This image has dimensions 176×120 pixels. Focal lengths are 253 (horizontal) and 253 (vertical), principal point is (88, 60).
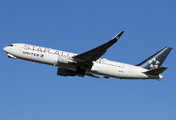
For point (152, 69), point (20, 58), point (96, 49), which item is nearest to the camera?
point (96, 49)

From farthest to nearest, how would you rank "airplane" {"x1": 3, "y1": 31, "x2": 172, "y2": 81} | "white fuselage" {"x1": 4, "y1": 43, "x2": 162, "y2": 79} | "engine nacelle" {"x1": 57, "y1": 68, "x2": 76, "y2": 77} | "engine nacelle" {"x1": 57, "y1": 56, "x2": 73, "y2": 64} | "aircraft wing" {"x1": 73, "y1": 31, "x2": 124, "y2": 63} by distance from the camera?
"engine nacelle" {"x1": 57, "y1": 68, "x2": 76, "y2": 77} < "white fuselage" {"x1": 4, "y1": 43, "x2": 162, "y2": 79} < "airplane" {"x1": 3, "y1": 31, "x2": 172, "y2": 81} < "engine nacelle" {"x1": 57, "y1": 56, "x2": 73, "y2": 64} < "aircraft wing" {"x1": 73, "y1": 31, "x2": 124, "y2": 63}

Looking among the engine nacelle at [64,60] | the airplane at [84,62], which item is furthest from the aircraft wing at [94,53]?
the engine nacelle at [64,60]

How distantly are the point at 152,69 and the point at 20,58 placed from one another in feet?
73.8

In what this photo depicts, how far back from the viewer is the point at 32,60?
4012cm

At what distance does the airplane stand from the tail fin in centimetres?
130

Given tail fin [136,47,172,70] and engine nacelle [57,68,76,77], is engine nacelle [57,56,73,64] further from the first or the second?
tail fin [136,47,172,70]

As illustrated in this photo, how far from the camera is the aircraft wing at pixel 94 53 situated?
35.8 meters

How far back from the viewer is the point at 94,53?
127 feet

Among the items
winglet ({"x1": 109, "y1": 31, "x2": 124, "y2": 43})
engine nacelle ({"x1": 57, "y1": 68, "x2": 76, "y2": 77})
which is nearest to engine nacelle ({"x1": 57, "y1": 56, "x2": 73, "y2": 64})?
engine nacelle ({"x1": 57, "y1": 68, "x2": 76, "y2": 77})

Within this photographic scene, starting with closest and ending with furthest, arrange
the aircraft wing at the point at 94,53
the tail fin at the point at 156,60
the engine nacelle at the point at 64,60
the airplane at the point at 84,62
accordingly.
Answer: the aircraft wing at the point at 94,53 → the engine nacelle at the point at 64,60 → the airplane at the point at 84,62 → the tail fin at the point at 156,60

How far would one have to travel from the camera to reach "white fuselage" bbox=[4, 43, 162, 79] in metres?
39.8

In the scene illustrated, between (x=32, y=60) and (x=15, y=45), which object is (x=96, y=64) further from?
(x=15, y=45)

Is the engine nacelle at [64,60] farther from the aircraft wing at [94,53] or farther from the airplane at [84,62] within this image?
the aircraft wing at [94,53]

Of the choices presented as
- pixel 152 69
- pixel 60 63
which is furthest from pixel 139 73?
pixel 60 63
